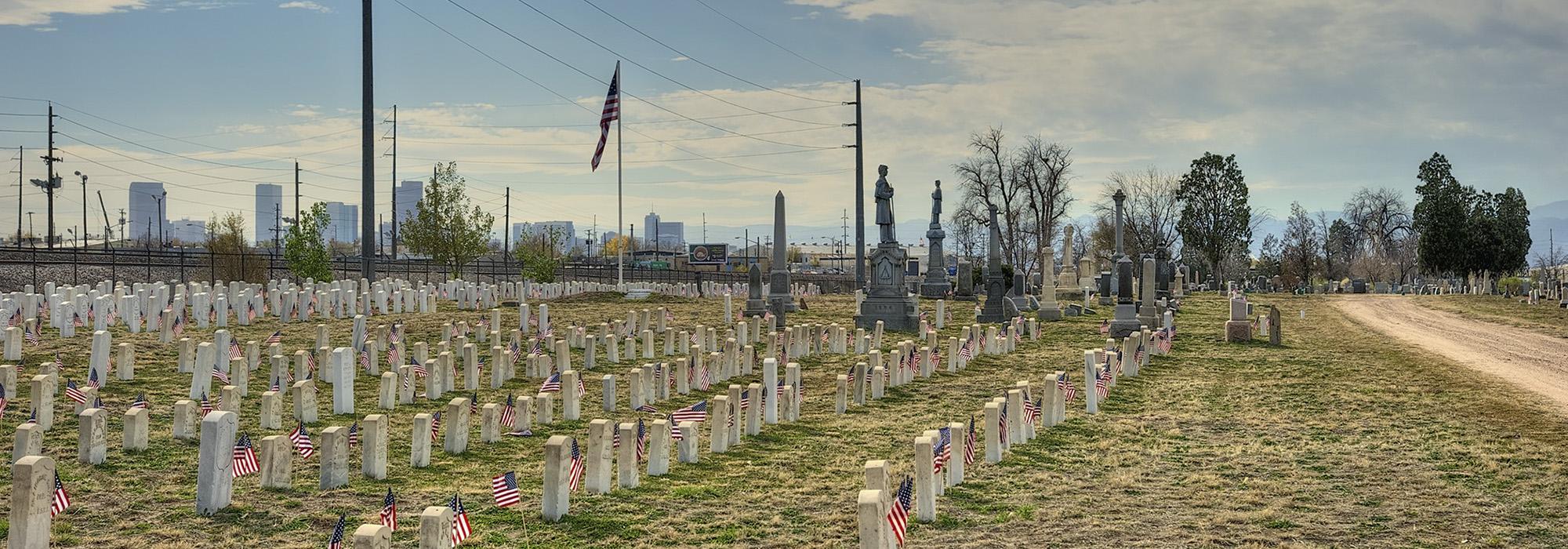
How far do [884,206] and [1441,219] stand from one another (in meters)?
42.2

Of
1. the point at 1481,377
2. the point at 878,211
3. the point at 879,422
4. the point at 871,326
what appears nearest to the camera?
the point at 879,422

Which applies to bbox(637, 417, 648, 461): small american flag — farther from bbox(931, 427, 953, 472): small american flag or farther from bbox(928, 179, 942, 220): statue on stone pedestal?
bbox(928, 179, 942, 220): statue on stone pedestal

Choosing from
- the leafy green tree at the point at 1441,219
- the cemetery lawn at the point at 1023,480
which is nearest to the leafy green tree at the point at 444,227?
the cemetery lawn at the point at 1023,480

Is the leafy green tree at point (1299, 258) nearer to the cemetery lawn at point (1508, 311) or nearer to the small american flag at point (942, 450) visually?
the cemetery lawn at point (1508, 311)

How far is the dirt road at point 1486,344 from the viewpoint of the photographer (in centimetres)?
1772

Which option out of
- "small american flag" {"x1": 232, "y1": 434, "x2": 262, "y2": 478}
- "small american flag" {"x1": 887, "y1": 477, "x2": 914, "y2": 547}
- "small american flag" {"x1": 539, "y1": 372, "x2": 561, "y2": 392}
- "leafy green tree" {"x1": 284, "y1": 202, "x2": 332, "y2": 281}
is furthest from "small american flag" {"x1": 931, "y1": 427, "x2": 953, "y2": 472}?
"leafy green tree" {"x1": 284, "y1": 202, "x2": 332, "y2": 281}

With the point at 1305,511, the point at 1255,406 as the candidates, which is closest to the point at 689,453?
the point at 1305,511

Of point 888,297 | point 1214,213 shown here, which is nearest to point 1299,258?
point 1214,213

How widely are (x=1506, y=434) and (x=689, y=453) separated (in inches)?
327

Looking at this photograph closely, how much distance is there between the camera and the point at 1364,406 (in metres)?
14.5

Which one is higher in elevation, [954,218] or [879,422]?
[954,218]

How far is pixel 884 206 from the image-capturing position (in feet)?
103

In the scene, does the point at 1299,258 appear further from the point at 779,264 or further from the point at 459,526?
the point at 459,526

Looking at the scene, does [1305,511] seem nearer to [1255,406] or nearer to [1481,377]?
[1255,406]
